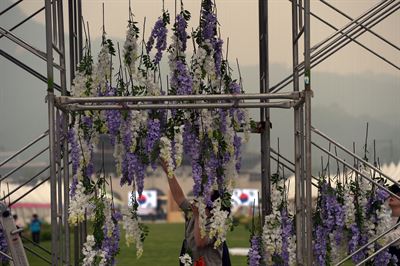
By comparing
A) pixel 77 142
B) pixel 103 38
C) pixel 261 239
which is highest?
pixel 103 38

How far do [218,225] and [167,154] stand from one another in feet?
2.22

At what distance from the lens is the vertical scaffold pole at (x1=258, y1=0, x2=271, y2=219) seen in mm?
9383

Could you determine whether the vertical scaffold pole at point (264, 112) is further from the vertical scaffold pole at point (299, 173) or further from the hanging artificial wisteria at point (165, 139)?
the vertical scaffold pole at point (299, 173)

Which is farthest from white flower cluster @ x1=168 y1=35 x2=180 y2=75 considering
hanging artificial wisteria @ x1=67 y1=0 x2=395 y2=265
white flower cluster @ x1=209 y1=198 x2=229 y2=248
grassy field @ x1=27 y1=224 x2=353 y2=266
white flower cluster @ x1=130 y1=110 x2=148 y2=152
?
grassy field @ x1=27 y1=224 x2=353 y2=266

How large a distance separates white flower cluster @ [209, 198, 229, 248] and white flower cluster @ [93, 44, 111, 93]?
139cm

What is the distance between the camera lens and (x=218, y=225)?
7.86 metres

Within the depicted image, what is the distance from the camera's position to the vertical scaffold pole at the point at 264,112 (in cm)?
938

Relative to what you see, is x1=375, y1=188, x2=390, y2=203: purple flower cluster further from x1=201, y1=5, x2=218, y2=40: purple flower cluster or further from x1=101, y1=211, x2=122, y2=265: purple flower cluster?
x1=101, y1=211, x2=122, y2=265: purple flower cluster

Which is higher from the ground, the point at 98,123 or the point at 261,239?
the point at 98,123

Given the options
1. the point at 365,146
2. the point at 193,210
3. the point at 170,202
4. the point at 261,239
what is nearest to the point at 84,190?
the point at 193,210

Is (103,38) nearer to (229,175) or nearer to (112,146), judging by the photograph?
(112,146)

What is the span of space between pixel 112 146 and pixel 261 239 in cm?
144

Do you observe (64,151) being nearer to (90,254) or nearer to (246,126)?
(90,254)

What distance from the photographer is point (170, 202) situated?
88750 millimetres
